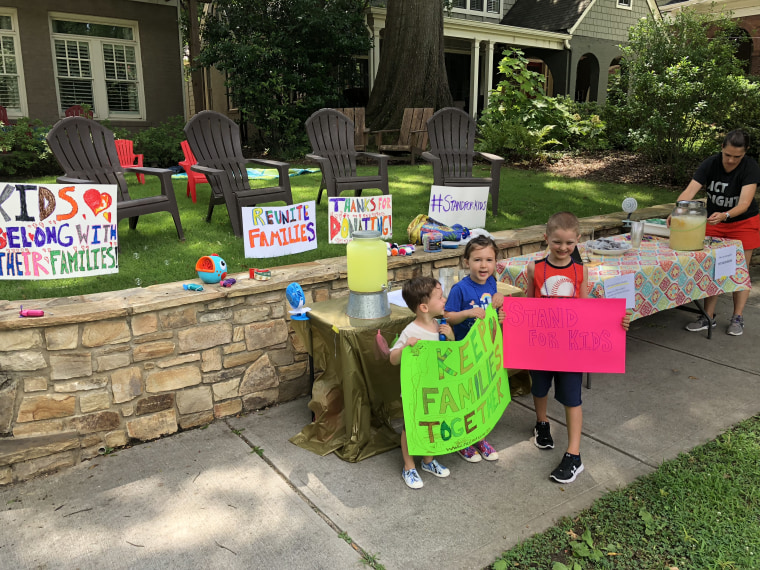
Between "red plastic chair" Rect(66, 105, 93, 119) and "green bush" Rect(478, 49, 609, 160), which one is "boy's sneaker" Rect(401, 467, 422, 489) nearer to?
"green bush" Rect(478, 49, 609, 160)

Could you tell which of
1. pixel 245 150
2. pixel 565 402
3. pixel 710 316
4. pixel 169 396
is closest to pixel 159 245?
pixel 169 396

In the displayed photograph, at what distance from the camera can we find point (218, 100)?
1623cm

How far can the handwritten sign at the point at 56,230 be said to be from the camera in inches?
138

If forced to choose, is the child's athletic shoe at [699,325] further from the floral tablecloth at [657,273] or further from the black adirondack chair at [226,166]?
the black adirondack chair at [226,166]

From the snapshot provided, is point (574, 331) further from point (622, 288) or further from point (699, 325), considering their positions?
point (699, 325)

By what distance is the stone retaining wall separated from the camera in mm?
3008

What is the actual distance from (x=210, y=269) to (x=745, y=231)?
404 cm

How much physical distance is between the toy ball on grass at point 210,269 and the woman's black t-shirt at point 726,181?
377 centimetres

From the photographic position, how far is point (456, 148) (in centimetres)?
641

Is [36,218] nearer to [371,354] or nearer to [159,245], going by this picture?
[159,245]

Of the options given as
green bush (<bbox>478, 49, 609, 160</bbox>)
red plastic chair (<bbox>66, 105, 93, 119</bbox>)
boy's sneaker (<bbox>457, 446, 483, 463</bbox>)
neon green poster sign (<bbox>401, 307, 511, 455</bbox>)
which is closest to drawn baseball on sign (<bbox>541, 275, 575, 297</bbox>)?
neon green poster sign (<bbox>401, 307, 511, 455</bbox>)

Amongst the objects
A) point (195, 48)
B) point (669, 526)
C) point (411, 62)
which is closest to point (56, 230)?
point (669, 526)

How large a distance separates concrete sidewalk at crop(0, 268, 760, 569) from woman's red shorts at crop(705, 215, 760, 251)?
1426 mm

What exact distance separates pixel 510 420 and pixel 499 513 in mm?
956
